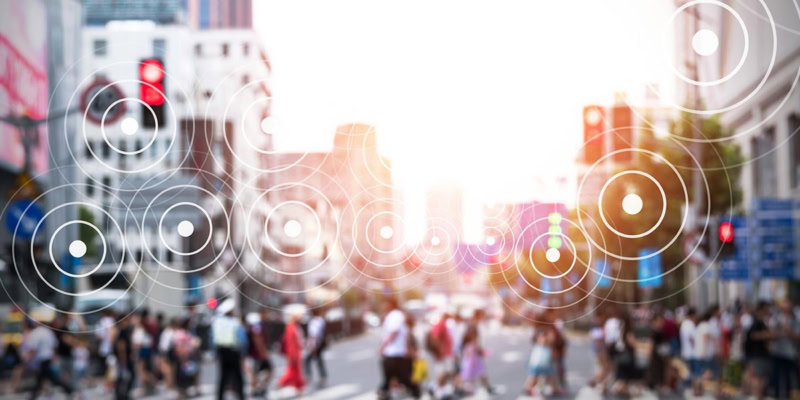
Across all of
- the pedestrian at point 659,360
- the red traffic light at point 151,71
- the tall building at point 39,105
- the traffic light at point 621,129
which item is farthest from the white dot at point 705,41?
the pedestrian at point 659,360

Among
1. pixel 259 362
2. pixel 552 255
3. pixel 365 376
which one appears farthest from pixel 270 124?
pixel 365 376

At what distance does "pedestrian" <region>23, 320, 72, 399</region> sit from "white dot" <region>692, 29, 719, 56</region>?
9.71 metres

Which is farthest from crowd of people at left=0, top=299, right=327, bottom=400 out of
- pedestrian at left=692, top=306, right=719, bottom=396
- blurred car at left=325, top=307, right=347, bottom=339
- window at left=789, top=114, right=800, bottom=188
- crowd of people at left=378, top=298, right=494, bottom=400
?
blurred car at left=325, top=307, right=347, bottom=339

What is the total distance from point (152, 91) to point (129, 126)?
0.41 m

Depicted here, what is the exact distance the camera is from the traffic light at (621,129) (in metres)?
8.05

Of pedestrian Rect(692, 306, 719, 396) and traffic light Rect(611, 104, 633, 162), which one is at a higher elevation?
traffic light Rect(611, 104, 633, 162)

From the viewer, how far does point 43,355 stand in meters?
13.4

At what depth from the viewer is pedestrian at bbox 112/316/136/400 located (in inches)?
551

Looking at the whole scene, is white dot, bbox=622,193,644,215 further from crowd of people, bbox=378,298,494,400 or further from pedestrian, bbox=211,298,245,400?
pedestrian, bbox=211,298,245,400

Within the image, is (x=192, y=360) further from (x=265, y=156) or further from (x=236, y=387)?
(x=265, y=156)

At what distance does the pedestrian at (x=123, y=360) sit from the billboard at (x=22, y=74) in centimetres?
338

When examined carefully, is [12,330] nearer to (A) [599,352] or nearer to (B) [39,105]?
(B) [39,105]

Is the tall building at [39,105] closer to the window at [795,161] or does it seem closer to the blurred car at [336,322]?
the window at [795,161]

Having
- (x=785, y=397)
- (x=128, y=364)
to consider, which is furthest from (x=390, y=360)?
(x=785, y=397)
